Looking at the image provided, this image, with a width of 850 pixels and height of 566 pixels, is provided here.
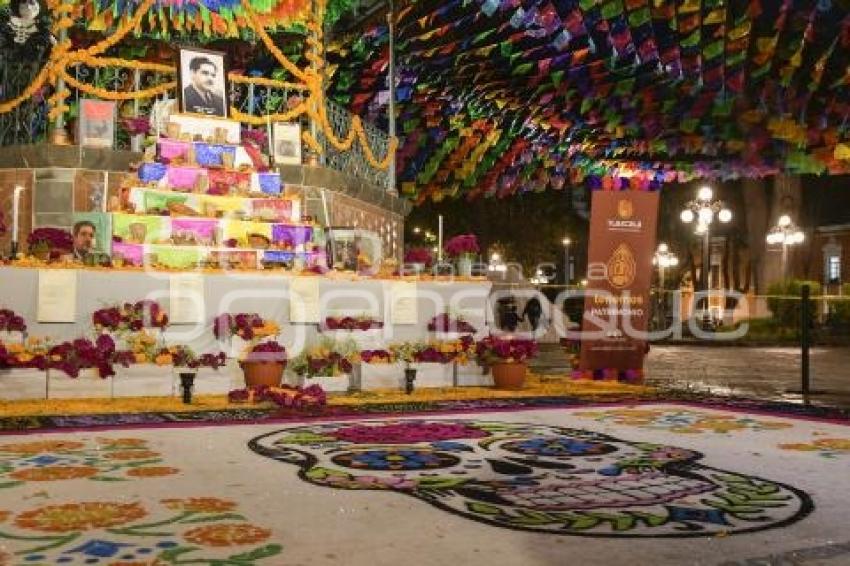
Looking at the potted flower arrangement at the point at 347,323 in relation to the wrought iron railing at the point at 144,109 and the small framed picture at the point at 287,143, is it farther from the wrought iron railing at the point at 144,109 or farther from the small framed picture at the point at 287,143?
the wrought iron railing at the point at 144,109

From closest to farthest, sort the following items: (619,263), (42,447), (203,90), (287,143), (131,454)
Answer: (131,454), (42,447), (619,263), (203,90), (287,143)

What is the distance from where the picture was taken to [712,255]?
57375 mm

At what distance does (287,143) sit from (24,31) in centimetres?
624

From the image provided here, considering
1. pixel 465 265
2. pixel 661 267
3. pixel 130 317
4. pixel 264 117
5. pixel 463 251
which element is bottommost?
pixel 130 317

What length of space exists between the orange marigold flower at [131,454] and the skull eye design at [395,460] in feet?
4.25

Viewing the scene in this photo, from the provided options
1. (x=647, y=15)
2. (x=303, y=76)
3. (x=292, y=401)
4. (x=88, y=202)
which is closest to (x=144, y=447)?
(x=292, y=401)

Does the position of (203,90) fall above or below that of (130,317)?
above

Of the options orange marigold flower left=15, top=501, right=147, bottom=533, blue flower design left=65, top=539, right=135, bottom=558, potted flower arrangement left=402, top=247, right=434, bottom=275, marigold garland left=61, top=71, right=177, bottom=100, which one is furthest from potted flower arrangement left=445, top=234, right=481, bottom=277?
blue flower design left=65, top=539, right=135, bottom=558

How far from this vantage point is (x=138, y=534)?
168 inches

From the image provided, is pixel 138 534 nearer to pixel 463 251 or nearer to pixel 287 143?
pixel 463 251

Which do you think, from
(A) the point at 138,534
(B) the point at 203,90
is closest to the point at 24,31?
(B) the point at 203,90

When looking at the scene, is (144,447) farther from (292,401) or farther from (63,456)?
(292,401)

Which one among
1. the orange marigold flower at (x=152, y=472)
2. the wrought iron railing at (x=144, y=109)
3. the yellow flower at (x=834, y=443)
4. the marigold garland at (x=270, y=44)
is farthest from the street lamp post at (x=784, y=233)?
the orange marigold flower at (x=152, y=472)

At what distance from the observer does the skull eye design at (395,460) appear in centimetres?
621
